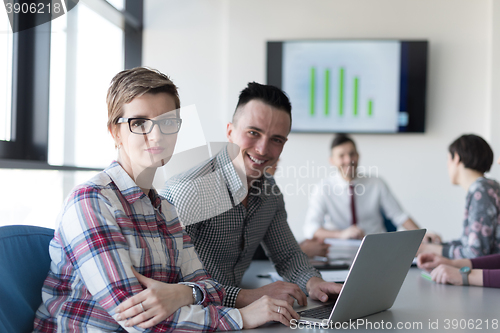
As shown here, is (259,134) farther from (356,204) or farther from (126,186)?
(356,204)

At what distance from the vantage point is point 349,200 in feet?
10.9

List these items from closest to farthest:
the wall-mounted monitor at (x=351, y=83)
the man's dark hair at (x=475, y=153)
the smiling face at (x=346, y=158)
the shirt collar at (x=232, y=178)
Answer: the shirt collar at (x=232, y=178)
the man's dark hair at (x=475, y=153)
the smiling face at (x=346, y=158)
the wall-mounted monitor at (x=351, y=83)

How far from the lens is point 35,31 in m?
2.37

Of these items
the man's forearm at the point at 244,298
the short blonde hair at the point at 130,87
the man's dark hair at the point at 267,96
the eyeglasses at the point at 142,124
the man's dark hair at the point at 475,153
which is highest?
the man's dark hair at the point at 267,96

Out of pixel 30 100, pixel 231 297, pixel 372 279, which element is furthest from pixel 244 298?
pixel 30 100

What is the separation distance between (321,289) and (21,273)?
80 centimetres

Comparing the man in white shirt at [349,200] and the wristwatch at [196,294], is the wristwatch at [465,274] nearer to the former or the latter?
the wristwatch at [196,294]

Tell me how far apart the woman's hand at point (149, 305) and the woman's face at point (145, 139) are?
0.82 feet

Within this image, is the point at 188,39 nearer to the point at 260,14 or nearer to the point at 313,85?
the point at 260,14

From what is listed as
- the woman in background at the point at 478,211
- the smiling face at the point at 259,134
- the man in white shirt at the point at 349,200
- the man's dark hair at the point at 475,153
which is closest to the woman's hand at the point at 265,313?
the smiling face at the point at 259,134

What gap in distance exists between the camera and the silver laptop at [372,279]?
982mm

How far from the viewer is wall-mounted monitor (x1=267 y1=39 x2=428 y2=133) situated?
362cm

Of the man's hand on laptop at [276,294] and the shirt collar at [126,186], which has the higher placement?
the shirt collar at [126,186]

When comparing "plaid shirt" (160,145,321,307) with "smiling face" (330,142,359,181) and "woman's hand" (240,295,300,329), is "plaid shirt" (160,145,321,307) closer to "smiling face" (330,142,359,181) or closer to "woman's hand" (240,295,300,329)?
"woman's hand" (240,295,300,329)
